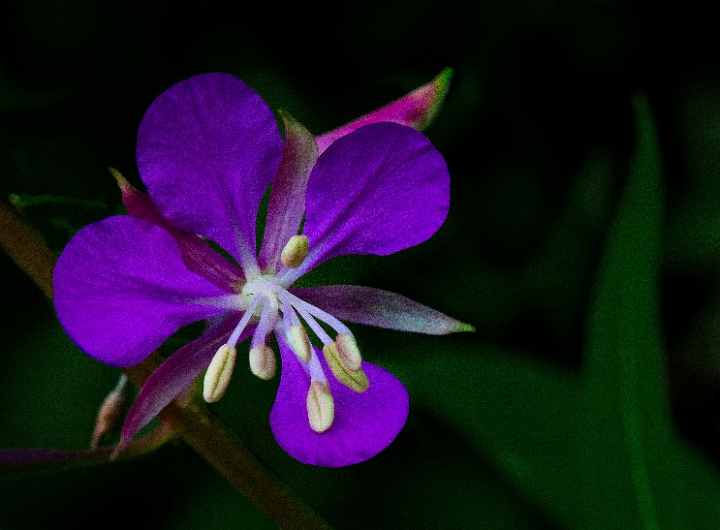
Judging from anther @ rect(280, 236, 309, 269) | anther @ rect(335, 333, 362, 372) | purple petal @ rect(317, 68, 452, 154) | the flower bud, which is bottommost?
the flower bud

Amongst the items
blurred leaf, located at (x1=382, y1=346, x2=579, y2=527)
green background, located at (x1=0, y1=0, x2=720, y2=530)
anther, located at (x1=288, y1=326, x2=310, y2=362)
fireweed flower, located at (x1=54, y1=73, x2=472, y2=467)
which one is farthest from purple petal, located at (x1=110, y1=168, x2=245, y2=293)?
blurred leaf, located at (x1=382, y1=346, x2=579, y2=527)

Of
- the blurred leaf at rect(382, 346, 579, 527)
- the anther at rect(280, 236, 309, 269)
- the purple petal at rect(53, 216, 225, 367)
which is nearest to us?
the purple petal at rect(53, 216, 225, 367)

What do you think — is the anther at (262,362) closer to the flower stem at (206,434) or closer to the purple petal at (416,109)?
the flower stem at (206,434)

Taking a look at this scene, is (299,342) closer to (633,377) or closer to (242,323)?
(242,323)

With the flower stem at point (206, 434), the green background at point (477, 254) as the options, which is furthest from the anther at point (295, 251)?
the green background at point (477, 254)

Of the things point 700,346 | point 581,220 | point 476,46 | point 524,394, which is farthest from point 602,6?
point 524,394

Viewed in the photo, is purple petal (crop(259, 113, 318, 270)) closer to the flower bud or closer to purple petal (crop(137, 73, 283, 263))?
purple petal (crop(137, 73, 283, 263))
